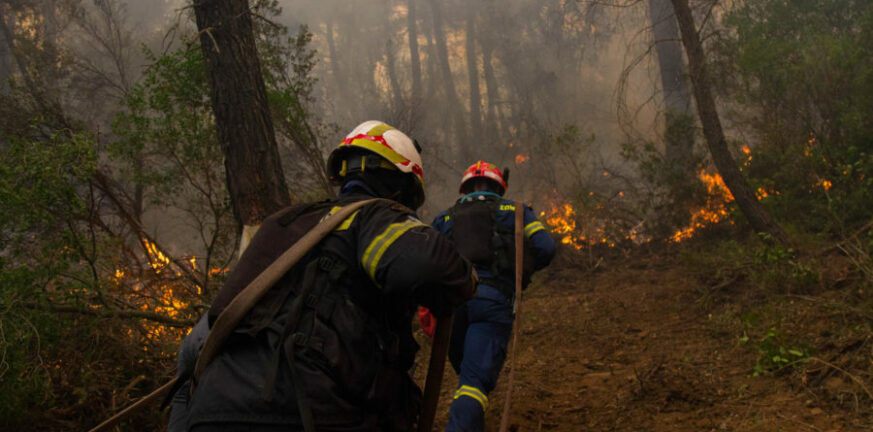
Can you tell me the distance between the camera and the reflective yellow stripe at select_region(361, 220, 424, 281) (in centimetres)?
193

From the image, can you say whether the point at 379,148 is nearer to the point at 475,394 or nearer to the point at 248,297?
the point at 248,297

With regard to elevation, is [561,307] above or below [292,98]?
below

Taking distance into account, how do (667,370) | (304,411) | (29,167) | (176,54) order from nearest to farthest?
(304,411), (29,167), (667,370), (176,54)

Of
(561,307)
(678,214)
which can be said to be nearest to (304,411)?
(561,307)

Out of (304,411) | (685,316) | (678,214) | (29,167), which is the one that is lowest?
(304,411)

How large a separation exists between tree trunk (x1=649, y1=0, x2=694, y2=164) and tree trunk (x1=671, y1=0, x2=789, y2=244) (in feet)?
0.89

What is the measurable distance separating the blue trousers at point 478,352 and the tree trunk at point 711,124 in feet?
17.4

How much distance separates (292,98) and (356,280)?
5806mm

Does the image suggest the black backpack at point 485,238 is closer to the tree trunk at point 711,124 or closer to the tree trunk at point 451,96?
the tree trunk at point 711,124

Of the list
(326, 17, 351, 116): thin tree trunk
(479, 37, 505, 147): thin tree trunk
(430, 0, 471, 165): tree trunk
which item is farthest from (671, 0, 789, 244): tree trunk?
(326, 17, 351, 116): thin tree trunk

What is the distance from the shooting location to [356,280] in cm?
201

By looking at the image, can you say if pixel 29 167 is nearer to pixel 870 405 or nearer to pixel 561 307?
pixel 870 405

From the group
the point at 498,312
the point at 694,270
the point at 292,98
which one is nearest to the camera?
the point at 498,312

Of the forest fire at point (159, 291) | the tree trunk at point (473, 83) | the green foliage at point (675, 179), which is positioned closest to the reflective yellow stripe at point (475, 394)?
the forest fire at point (159, 291)
